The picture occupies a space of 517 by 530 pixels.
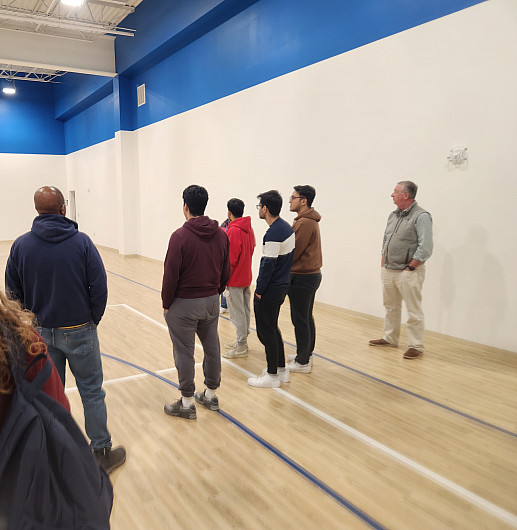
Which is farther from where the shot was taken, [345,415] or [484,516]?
[345,415]

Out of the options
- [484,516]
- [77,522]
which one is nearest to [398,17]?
[484,516]

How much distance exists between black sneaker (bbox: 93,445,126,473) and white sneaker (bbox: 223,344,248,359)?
1.88m

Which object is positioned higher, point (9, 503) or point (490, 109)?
point (490, 109)

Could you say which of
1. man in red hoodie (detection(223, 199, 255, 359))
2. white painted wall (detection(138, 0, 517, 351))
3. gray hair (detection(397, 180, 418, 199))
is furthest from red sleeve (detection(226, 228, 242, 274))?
white painted wall (detection(138, 0, 517, 351))

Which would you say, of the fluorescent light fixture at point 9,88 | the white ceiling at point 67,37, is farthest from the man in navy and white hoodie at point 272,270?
the fluorescent light fixture at point 9,88

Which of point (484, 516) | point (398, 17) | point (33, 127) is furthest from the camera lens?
point (33, 127)

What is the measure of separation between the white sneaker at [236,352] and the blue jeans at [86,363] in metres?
2.00

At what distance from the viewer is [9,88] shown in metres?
16.5

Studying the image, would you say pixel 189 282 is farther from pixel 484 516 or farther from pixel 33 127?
pixel 33 127

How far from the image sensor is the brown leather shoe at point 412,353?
459 cm

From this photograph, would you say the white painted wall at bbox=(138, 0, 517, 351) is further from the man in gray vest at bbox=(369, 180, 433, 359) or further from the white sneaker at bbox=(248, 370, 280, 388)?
the white sneaker at bbox=(248, 370, 280, 388)

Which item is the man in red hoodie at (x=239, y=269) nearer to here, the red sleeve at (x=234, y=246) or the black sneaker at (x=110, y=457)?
the red sleeve at (x=234, y=246)

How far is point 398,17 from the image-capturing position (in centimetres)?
551

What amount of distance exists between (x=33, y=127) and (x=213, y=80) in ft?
39.3
